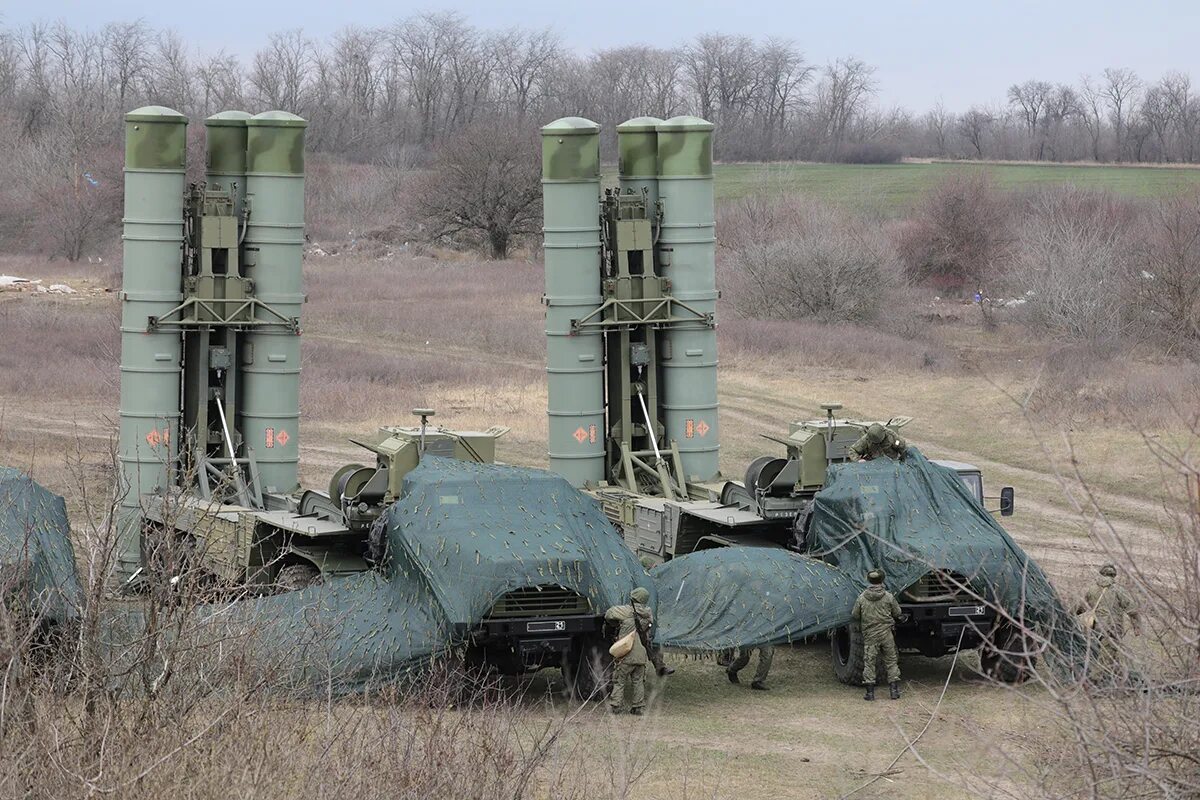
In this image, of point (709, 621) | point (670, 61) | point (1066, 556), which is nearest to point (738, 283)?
point (1066, 556)

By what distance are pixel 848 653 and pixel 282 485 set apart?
814 cm

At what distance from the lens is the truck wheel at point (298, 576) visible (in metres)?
16.7

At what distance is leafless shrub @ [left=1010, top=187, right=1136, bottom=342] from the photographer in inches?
1606

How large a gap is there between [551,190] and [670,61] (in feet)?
293

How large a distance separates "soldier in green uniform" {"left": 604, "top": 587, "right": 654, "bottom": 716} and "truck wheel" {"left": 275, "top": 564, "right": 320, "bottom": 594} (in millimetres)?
3798

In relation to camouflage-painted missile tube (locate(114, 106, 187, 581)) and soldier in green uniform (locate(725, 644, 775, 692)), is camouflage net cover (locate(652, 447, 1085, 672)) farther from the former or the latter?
camouflage-painted missile tube (locate(114, 106, 187, 581))

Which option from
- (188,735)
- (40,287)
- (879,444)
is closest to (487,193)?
(40,287)

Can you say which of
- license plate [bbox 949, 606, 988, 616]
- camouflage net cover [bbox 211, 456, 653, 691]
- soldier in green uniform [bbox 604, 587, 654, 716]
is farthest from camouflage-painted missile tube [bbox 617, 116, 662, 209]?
soldier in green uniform [bbox 604, 587, 654, 716]

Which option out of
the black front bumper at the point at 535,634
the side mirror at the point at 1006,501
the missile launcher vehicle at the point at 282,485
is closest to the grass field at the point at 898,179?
the missile launcher vehicle at the point at 282,485

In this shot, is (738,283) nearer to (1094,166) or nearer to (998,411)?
(998,411)

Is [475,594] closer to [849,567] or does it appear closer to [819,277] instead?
[849,567]

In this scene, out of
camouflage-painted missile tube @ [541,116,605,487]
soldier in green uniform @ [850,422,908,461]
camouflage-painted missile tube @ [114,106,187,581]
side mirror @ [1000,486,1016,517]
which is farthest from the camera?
camouflage-painted missile tube @ [541,116,605,487]

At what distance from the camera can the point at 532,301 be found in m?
48.2

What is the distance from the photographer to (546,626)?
13523 millimetres
